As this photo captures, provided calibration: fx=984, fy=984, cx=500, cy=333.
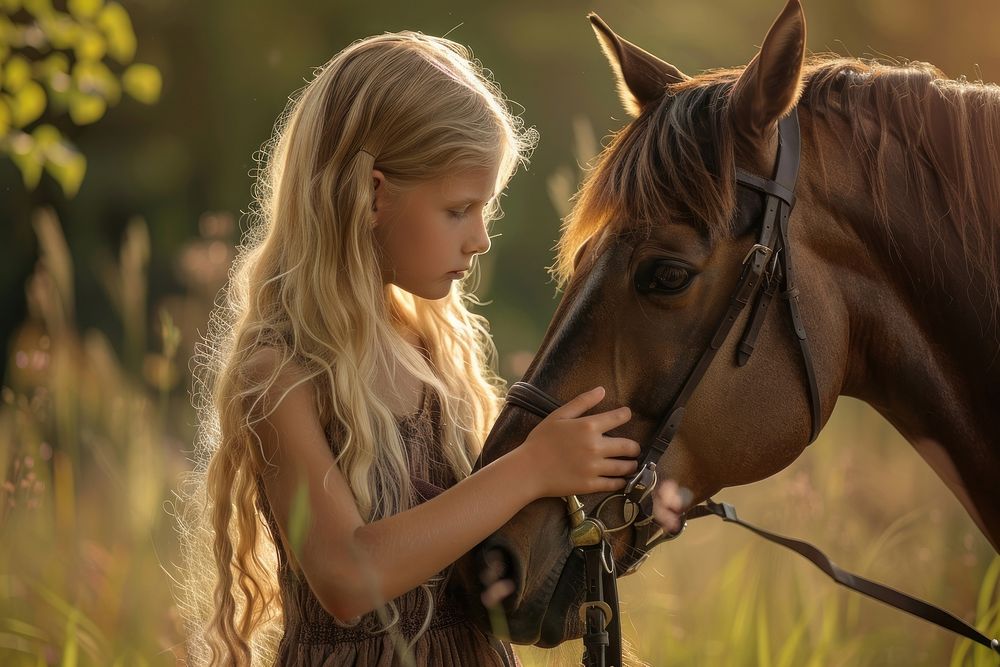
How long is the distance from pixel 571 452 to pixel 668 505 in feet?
0.73

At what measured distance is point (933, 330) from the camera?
6.05 feet

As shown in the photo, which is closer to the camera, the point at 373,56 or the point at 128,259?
the point at 373,56

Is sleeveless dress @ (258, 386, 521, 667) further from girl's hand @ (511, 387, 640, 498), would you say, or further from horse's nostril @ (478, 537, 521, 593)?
girl's hand @ (511, 387, 640, 498)

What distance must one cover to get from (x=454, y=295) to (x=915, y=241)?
38.2 inches

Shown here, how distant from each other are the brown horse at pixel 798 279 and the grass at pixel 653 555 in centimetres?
99

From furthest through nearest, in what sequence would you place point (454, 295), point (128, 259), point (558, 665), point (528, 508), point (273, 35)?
point (273, 35) → point (128, 259) → point (454, 295) → point (558, 665) → point (528, 508)

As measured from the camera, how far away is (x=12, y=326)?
650cm

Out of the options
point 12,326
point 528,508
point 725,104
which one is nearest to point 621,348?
point 528,508

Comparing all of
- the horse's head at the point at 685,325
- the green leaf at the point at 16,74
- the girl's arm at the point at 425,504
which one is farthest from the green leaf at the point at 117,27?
the horse's head at the point at 685,325

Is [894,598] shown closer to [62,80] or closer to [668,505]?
[668,505]

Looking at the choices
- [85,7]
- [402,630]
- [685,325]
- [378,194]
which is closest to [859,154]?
[685,325]

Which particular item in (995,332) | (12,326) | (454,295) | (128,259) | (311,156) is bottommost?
(12,326)

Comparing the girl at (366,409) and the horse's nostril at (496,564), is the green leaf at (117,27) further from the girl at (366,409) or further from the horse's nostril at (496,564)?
the horse's nostril at (496,564)

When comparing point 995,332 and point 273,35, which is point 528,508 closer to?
point 995,332
